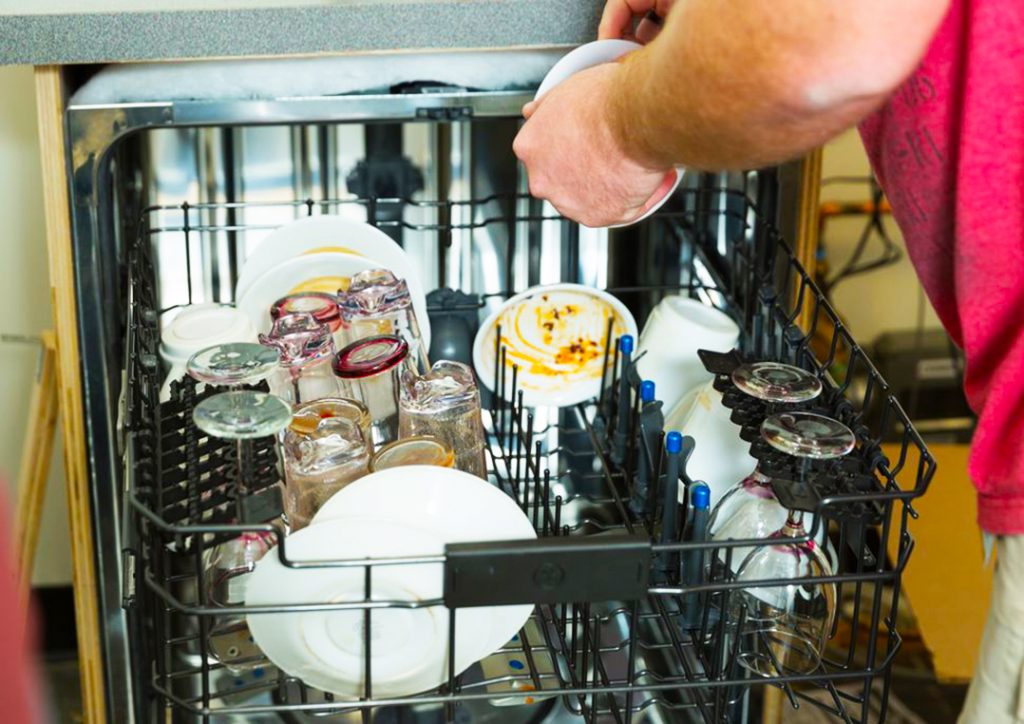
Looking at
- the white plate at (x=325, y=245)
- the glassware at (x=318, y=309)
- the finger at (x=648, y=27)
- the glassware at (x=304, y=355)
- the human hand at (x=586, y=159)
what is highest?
the finger at (x=648, y=27)

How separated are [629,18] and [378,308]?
0.28 m

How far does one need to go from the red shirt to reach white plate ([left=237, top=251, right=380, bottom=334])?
A: 1.45 ft

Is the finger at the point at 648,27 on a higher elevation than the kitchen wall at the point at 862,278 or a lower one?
higher

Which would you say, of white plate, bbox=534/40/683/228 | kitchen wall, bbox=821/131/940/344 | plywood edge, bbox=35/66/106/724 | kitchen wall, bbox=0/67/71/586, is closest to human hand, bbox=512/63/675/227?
white plate, bbox=534/40/683/228

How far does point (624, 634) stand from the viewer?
3.51ft

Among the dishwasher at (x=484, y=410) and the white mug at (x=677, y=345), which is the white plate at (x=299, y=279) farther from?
the white mug at (x=677, y=345)

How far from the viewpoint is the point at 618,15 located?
0.94 m

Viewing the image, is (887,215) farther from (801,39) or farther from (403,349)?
(801,39)

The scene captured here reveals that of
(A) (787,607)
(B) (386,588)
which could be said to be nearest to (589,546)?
(B) (386,588)

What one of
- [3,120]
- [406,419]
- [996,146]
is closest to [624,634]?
[406,419]

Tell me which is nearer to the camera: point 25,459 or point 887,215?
point 25,459

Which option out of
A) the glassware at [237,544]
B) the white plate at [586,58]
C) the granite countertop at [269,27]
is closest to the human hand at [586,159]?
the white plate at [586,58]

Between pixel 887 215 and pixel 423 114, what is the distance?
1.51 m

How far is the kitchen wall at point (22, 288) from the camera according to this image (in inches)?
55.3
